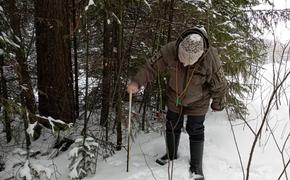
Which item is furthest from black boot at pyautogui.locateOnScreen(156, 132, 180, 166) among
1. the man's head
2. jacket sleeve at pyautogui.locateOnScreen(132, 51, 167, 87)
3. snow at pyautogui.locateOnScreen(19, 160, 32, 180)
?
snow at pyautogui.locateOnScreen(19, 160, 32, 180)

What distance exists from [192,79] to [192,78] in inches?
0.7

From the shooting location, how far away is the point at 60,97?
194 inches

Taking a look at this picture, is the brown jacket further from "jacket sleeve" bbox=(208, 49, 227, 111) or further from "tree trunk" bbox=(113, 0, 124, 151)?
"tree trunk" bbox=(113, 0, 124, 151)

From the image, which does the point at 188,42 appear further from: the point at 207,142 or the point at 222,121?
the point at 222,121

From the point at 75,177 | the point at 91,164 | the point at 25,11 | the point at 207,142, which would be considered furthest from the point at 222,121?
the point at 25,11

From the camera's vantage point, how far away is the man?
3445 millimetres

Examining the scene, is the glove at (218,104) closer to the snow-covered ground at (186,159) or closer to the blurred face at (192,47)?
the snow-covered ground at (186,159)

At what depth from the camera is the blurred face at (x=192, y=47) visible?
11.1 ft

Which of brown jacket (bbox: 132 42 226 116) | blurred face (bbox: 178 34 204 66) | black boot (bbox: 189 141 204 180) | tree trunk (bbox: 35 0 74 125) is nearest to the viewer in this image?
blurred face (bbox: 178 34 204 66)

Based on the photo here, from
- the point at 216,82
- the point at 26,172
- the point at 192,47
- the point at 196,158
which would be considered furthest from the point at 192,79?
the point at 26,172

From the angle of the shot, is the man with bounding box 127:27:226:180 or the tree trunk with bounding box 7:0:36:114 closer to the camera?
the man with bounding box 127:27:226:180

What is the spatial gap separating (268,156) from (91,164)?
218 cm

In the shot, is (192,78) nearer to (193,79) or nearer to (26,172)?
(193,79)

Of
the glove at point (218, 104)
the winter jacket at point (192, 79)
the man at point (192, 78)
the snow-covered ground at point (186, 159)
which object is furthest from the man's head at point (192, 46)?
the snow-covered ground at point (186, 159)
